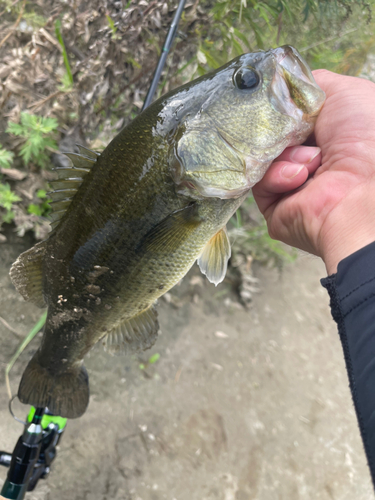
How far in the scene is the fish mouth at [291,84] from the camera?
1.16 m

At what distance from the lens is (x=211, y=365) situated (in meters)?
3.01

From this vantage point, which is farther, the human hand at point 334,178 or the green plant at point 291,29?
the green plant at point 291,29

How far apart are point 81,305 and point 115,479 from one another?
156 centimetres

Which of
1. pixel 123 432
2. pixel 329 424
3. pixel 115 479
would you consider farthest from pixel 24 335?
pixel 329 424

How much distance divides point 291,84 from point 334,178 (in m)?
0.35

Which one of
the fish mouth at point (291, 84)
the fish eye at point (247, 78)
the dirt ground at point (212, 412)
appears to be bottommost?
the dirt ground at point (212, 412)

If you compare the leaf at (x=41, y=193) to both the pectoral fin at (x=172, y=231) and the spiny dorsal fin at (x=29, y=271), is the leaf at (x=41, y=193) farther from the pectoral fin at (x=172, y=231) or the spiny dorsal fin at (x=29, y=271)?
the pectoral fin at (x=172, y=231)

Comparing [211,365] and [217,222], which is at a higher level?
[217,222]

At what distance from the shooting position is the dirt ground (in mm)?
2297

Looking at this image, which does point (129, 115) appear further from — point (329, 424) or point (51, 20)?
point (329, 424)

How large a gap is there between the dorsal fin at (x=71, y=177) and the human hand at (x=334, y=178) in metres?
0.67

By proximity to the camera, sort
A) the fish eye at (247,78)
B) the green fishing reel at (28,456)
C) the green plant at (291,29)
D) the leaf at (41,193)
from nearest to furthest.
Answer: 1. the fish eye at (247,78)
2. the green fishing reel at (28,456)
3. the green plant at (291,29)
4. the leaf at (41,193)

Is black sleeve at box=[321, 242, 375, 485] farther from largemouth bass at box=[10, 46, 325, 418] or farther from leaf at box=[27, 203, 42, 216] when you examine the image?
leaf at box=[27, 203, 42, 216]

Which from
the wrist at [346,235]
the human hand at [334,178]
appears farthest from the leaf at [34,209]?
the wrist at [346,235]
